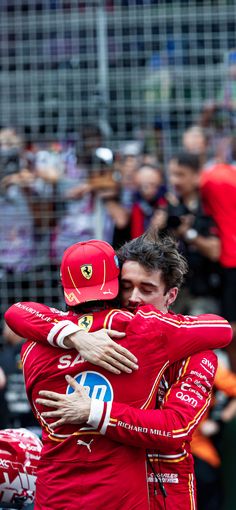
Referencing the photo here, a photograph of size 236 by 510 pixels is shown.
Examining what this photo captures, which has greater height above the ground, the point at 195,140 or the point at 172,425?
the point at 195,140

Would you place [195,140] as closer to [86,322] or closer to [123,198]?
[123,198]

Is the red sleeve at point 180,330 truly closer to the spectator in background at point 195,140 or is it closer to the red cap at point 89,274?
the red cap at point 89,274

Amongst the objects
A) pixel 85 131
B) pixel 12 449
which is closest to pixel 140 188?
pixel 85 131

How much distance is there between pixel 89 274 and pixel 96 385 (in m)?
0.43

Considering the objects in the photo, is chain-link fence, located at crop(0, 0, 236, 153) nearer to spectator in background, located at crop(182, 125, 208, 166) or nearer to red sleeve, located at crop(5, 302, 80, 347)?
spectator in background, located at crop(182, 125, 208, 166)

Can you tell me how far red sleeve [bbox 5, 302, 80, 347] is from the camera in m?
3.54

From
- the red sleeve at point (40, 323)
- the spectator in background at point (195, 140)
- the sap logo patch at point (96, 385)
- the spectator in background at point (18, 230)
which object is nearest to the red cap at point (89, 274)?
the red sleeve at point (40, 323)

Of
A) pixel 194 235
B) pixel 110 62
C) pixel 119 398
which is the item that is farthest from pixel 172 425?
pixel 110 62

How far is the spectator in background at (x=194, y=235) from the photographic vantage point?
7438 millimetres

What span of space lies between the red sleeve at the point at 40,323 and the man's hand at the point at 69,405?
0.57ft

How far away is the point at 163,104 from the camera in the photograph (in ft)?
27.9

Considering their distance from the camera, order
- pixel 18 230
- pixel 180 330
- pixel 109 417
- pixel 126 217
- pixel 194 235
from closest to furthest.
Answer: pixel 109 417, pixel 180 330, pixel 194 235, pixel 126 217, pixel 18 230

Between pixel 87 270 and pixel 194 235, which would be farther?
pixel 194 235

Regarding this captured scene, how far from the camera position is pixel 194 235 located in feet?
24.4
